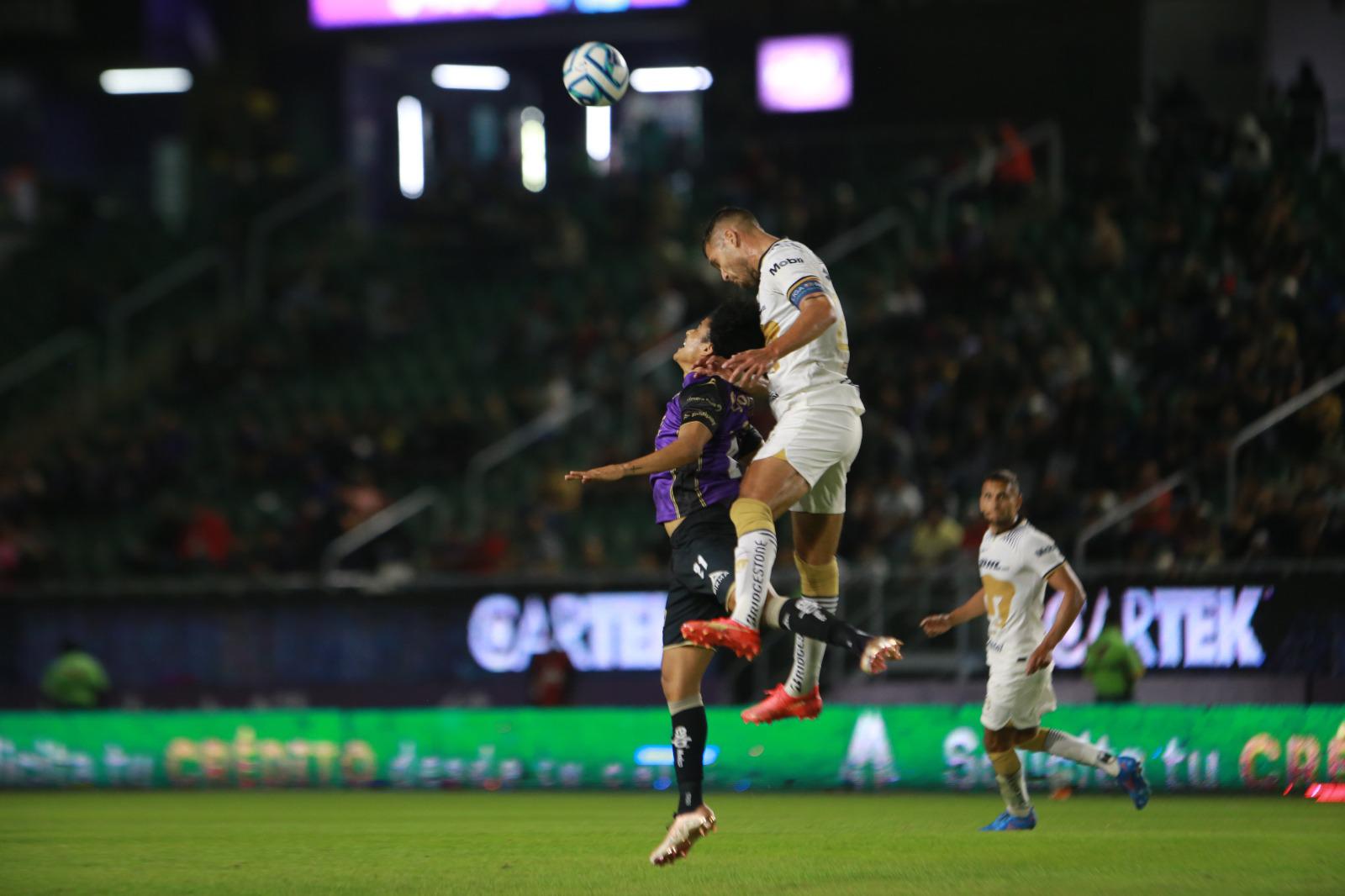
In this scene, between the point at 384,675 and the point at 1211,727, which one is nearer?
the point at 1211,727

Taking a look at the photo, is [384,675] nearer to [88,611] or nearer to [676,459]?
[88,611]

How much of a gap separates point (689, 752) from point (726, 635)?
67 centimetres

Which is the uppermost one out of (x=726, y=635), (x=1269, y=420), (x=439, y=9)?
(x=439, y=9)

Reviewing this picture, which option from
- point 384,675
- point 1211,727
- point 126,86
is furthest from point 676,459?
point 126,86

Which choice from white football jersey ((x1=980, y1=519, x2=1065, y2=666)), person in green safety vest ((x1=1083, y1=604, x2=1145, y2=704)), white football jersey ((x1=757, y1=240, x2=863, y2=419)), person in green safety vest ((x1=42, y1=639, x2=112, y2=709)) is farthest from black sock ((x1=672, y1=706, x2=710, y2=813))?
person in green safety vest ((x1=42, y1=639, x2=112, y2=709))

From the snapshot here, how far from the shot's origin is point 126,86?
32156 millimetres

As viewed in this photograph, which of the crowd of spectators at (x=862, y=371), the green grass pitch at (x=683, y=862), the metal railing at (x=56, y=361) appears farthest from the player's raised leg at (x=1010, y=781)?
the metal railing at (x=56, y=361)

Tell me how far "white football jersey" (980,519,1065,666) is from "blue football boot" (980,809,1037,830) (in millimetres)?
903

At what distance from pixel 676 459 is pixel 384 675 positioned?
10998mm

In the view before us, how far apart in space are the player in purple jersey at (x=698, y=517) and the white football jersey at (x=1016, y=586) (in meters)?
2.97

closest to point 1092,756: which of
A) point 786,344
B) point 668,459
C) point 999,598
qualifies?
point 999,598

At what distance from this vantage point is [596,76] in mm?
10055

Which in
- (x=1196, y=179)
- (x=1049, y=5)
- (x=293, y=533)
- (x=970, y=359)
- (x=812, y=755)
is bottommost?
(x=812, y=755)

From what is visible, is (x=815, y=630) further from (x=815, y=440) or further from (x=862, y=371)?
(x=862, y=371)
